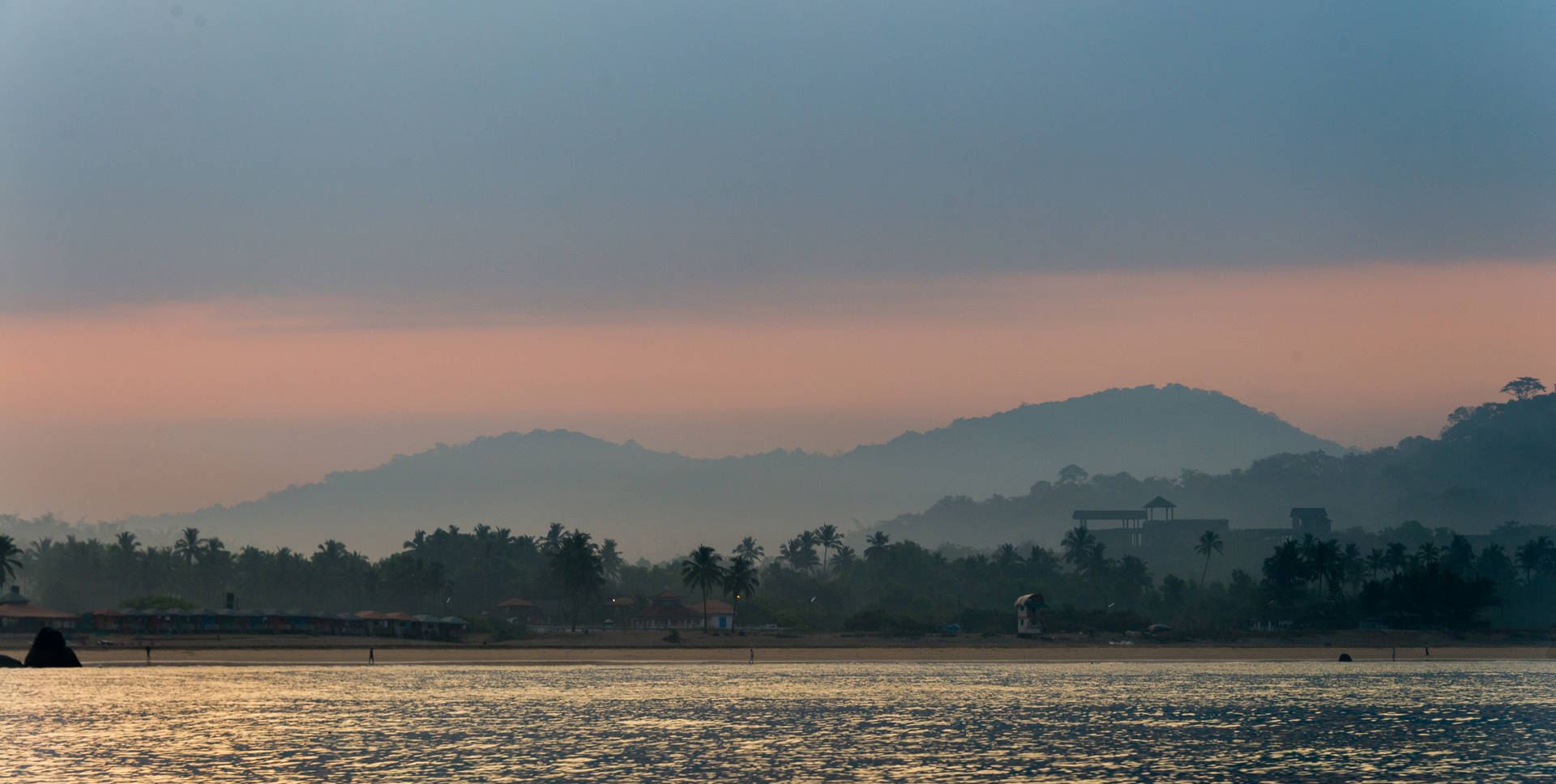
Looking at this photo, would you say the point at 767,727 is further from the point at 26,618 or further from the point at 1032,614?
the point at 1032,614

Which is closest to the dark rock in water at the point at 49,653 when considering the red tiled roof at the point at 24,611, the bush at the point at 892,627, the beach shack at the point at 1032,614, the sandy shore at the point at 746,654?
the sandy shore at the point at 746,654

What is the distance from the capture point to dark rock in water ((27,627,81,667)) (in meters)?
128

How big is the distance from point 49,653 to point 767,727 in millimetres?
82813

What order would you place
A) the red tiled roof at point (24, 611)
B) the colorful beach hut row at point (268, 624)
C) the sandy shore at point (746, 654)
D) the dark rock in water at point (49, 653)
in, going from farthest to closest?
1. the colorful beach hut row at point (268, 624)
2. the red tiled roof at point (24, 611)
3. the sandy shore at point (746, 654)
4. the dark rock in water at point (49, 653)

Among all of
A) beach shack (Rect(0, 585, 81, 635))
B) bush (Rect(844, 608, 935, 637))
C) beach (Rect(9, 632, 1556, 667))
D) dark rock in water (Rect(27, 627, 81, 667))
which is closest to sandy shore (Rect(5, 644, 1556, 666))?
beach (Rect(9, 632, 1556, 667))

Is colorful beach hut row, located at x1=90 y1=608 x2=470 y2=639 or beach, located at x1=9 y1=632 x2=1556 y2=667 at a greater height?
colorful beach hut row, located at x1=90 y1=608 x2=470 y2=639

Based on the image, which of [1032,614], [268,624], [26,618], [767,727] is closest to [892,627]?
[1032,614]

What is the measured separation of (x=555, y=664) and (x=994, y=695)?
197ft

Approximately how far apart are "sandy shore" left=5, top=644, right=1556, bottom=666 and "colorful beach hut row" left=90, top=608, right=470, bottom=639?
556 inches

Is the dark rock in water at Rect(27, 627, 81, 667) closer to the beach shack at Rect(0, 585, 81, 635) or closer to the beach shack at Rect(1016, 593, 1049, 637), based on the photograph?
the beach shack at Rect(0, 585, 81, 635)

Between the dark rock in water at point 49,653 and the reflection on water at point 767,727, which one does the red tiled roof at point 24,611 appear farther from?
the reflection on water at point 767,727

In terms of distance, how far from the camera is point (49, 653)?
420 ft

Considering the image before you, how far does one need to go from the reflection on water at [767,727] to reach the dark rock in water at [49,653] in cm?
471

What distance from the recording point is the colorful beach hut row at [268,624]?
168750 millimetres
